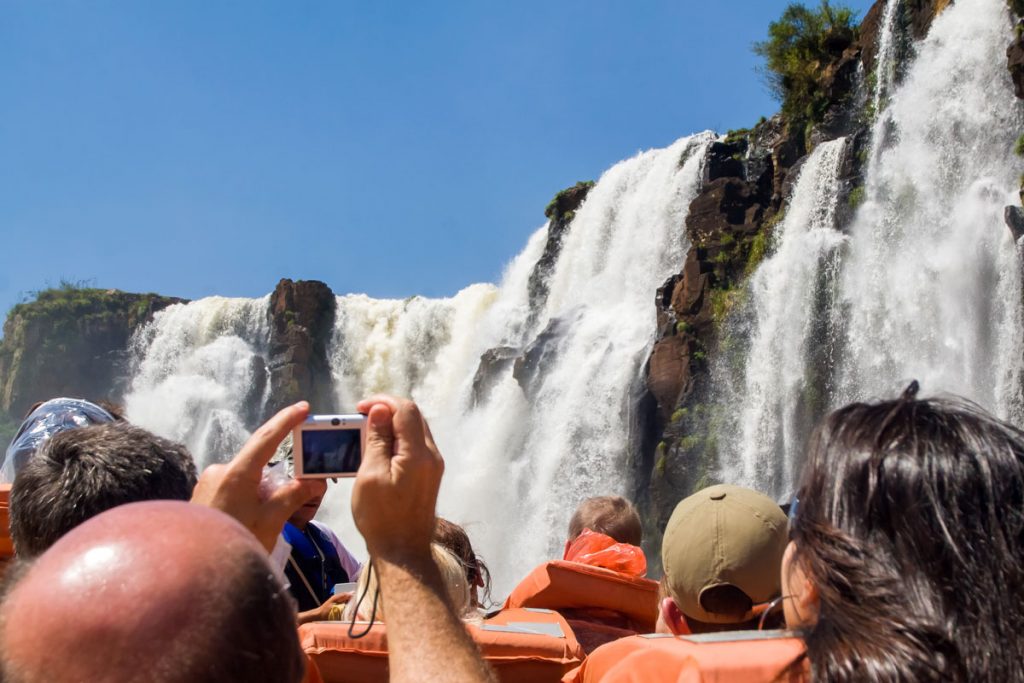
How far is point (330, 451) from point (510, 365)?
2672 centimetres

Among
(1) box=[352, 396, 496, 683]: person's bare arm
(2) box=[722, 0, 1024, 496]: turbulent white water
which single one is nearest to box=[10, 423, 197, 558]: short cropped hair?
(1) box=[352, 396, 496, 683]: person's bare arm

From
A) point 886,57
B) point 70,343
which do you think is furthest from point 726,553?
point 70,343

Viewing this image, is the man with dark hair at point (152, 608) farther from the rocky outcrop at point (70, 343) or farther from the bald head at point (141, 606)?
the rocky outcrop at point (70, 343)

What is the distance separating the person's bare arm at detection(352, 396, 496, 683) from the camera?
5.13 ft

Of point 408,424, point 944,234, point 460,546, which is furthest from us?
point 944,234

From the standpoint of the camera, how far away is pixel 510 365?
28.6m

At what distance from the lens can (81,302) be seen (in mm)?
49250

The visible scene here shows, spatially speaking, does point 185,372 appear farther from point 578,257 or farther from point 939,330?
point 939,330

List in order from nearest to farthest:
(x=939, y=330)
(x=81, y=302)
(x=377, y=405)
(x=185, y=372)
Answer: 1. (x=377, y=405)
2. (x=939, y=330)
3. (x=185, y=372)
4. (x=81, y=302)

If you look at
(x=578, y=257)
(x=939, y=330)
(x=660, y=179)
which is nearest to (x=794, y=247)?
(x=939, y=330)

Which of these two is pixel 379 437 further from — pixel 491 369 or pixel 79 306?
pixel 79 306

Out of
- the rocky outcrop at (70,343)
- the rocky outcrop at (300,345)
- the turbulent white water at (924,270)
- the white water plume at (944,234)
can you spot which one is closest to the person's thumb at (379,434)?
the turbulent white water at (924,270)

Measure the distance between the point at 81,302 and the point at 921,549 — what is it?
173 ft

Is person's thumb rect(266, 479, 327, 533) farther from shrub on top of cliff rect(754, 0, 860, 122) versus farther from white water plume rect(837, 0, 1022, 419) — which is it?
shrub on top of cliff rect(754, 0, 860, 122)
